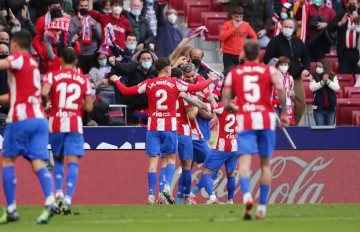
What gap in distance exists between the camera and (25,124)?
13797mm

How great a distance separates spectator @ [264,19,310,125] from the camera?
2364 cm

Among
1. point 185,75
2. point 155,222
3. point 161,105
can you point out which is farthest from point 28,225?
point 185,75

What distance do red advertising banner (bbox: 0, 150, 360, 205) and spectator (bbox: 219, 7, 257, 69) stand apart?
11.2ft

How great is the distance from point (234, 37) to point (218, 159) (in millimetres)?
5169

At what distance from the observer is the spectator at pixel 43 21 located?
22.5 metres

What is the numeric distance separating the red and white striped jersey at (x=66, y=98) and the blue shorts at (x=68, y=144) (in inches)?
3.4

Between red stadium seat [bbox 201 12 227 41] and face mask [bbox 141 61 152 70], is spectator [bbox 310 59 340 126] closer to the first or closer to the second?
face mask [bbox 141 61 152 70]

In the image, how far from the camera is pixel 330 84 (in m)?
23.0

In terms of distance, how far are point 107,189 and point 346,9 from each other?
8.45 meters

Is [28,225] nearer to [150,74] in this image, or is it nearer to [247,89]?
[247,89]

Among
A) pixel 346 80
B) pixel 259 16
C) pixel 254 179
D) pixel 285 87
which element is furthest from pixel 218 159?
pixel 346 80

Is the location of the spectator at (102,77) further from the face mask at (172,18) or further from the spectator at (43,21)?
the face mask at (172,18)

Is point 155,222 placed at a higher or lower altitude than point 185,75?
lower

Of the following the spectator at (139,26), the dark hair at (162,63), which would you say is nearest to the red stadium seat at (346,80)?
the spectator at (139,26)
